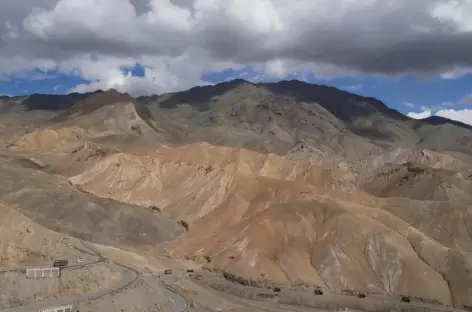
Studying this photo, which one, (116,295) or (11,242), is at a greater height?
(11,242)

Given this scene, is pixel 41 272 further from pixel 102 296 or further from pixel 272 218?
pixel 272 218

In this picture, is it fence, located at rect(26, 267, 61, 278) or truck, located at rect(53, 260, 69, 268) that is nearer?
fence, located at rect(26, 267, 61, 278)

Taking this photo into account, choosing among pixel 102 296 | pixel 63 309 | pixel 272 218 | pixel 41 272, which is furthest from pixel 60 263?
pixel 272 218

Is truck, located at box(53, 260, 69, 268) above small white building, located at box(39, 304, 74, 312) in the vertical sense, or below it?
above

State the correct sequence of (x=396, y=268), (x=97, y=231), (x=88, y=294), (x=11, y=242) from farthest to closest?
1. (x=97, y=231)
2. (x=396, y=268)
3. (x=11, y=242)
4. (x=88, y=294)


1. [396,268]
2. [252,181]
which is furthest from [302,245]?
[252,181]

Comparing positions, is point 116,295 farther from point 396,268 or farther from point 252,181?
point 252,181

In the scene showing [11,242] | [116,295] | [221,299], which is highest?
[11,242]

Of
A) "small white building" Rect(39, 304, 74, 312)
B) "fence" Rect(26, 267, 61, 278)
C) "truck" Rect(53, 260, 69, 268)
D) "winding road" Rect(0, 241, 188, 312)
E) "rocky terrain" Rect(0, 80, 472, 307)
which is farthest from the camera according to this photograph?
"rocky terrain" Rect(0, 80, 472, 307)

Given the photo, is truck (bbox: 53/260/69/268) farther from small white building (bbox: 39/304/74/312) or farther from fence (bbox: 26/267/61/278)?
small white building (bbox: 39/304/74/312)

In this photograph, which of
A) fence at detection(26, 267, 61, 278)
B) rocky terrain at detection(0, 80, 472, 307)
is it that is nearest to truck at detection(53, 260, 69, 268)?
fence at detection(26, 267, 61, 278)

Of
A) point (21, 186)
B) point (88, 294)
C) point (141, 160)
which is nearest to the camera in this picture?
point (88, 294)
